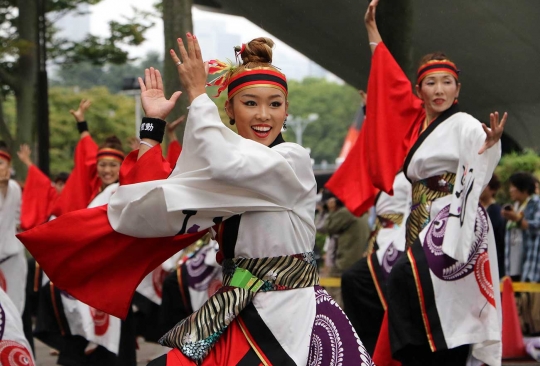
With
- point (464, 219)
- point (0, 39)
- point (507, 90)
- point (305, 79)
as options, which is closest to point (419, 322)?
point (464, 219)

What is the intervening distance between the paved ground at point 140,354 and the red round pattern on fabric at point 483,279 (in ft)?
12.4

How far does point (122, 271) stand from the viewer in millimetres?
3602

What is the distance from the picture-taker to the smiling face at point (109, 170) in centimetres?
693

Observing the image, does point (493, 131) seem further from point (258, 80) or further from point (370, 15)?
point (258, 80)

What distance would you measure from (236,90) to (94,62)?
8024 mm

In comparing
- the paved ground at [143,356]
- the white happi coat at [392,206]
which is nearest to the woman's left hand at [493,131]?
the white happi coat at [392,206]

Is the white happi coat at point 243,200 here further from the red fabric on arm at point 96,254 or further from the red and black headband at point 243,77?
the red and black headband at point 243,77

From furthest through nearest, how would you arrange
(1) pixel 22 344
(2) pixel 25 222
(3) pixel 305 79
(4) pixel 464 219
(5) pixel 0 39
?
(3) pixel 305 79
(5) pixel 0 39
(2) pixel 25 222
(4) pixel 464 219
(1) pixel 22 344

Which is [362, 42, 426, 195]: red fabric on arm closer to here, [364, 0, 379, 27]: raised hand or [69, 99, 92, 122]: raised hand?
[364, 0, 379, 27]: raised hand

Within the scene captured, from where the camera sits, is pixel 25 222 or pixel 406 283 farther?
pixel 25 222

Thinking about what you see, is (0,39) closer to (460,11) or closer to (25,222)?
(25,222)

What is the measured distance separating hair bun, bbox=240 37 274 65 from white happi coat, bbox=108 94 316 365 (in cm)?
41

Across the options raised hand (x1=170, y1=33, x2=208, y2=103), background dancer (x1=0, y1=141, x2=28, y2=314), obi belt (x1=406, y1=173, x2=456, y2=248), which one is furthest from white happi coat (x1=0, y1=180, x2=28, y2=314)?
raised hand (x1=170, y1=33, x2=208, y2=103)

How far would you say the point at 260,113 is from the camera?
3.51 meters
